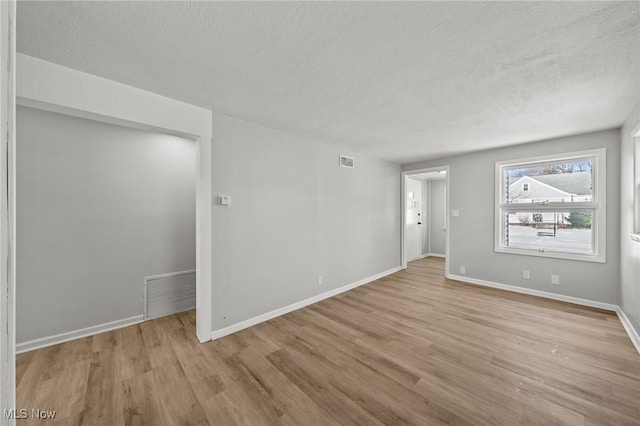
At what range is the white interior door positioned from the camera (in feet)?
21.1

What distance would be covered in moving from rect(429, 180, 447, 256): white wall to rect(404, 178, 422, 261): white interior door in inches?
23.5

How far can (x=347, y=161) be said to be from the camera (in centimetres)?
415

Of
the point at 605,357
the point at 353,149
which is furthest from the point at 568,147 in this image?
the point at 353,149

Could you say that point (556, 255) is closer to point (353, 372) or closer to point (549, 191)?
point (549, 191)

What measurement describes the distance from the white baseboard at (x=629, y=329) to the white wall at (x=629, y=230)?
54 mm

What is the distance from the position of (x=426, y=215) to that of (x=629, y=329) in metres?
4.97

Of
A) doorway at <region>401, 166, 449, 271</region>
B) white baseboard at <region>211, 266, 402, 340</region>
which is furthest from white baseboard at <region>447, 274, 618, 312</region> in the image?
doorway at <region>401, 166, 449, 271</region>

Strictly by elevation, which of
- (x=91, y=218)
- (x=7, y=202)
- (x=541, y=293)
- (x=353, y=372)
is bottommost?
(x=353, y=372)

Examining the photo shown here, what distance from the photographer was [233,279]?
2752 millimetres

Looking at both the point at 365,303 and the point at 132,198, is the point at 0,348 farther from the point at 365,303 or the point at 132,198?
the point at 365,303

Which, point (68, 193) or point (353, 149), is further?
point (353, 149)

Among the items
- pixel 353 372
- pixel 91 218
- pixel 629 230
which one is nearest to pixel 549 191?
pixel 629 230

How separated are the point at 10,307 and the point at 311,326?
8.08 ft

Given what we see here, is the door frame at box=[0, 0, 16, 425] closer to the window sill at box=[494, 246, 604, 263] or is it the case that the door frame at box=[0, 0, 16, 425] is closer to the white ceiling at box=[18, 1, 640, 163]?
the white ceiling at box=[18, 1, 640, 163]
